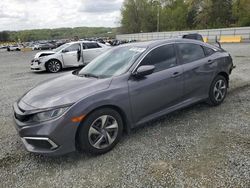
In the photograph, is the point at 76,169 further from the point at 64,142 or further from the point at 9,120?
the point at 9,120

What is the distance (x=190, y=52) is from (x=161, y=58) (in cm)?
79

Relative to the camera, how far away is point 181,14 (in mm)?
66812

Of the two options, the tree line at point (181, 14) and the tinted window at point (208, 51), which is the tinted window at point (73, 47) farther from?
the tree line at point (181, 14)

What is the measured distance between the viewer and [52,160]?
3299 millimetres

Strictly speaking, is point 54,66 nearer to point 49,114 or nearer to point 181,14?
point 49,114

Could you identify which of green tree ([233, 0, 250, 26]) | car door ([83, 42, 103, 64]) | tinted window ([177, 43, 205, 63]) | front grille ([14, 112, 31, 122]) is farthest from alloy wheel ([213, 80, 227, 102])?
green tree ([233, 0, 250, 26])

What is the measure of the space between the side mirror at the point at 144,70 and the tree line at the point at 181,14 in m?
50.5

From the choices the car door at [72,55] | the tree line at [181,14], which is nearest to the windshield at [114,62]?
the car door at [72,55]

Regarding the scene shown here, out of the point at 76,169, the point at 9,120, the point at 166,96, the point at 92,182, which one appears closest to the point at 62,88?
the point at 76,169

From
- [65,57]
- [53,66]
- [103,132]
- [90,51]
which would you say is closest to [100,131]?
[103,132]

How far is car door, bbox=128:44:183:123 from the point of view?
3570 millimetres

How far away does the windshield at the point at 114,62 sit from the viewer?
3740 millimetres

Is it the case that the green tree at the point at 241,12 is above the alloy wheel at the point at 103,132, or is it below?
above

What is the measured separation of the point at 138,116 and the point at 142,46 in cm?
124
